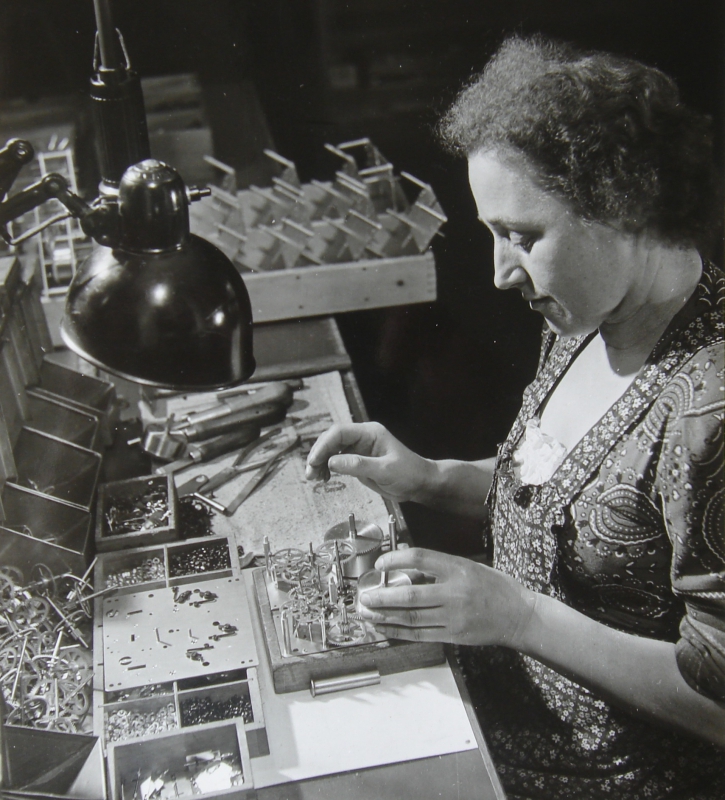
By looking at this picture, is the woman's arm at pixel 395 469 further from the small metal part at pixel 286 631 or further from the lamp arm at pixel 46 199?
the lamp arm at pixel 46 199

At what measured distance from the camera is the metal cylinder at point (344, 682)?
1.46m

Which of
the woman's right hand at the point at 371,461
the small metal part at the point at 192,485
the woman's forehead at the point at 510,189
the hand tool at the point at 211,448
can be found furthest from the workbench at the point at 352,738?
the woman's forehead at the point at 510,189

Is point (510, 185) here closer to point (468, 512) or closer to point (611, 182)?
point (611, 182)

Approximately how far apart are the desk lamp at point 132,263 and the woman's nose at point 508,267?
49 centimetres

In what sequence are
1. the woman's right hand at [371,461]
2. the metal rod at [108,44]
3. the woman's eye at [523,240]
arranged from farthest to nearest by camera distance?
1. the woman's right hand at [371,461]
2. the woman's eye at [523,240]
3. the metal rod at [108,44]

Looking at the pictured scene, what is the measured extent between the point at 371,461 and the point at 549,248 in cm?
68

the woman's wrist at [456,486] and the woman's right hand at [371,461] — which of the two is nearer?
the woman's right hand at [371,461]

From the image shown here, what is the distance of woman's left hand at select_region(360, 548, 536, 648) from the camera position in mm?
1350

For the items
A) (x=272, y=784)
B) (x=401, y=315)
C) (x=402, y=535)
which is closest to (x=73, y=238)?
(x=401, y=315)

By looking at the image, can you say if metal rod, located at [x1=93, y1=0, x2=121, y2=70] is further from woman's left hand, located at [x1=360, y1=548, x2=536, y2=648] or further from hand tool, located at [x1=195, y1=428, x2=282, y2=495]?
hand tool, located at [x1=195, y1=428, x2=282, y2=495]

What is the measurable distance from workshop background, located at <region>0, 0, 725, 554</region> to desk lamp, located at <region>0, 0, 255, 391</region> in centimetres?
137

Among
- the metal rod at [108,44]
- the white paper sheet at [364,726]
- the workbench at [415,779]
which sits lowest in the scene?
the workbench at [415,779]

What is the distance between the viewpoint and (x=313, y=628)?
57.8 inches

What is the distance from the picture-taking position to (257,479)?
6.84 feet
